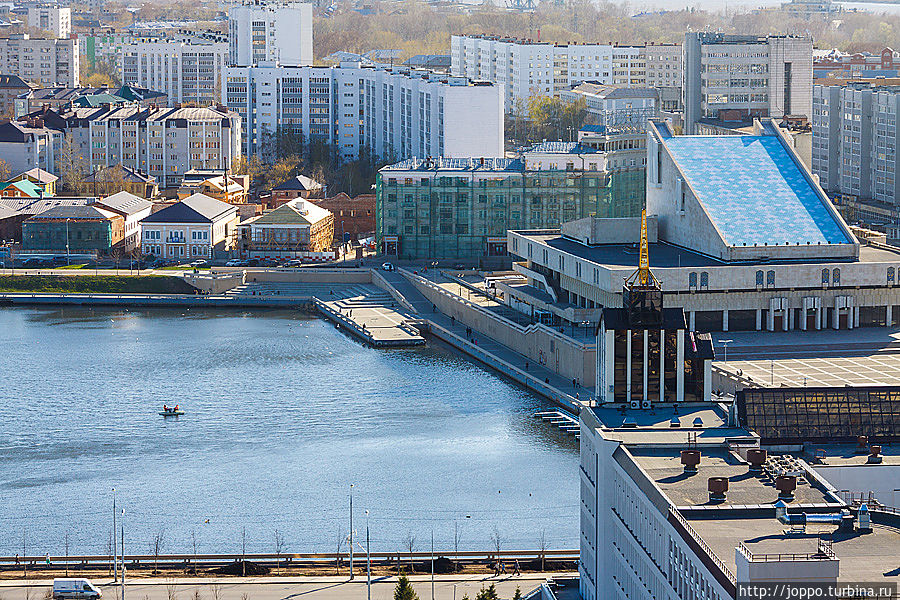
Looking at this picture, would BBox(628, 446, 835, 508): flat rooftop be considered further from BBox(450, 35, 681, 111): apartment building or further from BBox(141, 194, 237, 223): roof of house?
BBox(450, 35, 681, 111): apartment building

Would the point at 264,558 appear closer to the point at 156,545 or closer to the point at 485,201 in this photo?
the point at 156,545

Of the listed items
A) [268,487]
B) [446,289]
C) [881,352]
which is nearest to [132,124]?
[446,289]

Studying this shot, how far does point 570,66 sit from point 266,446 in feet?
209

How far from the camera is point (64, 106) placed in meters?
84.1

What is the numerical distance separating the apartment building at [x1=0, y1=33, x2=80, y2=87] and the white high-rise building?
57.5 ft

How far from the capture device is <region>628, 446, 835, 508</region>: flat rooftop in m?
18.9

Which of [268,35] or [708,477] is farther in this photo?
[268,35]

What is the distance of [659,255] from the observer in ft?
139

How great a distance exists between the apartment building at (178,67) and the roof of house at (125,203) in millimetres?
40473

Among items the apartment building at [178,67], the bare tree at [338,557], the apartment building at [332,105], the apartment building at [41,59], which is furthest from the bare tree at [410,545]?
the apartment building at [41,59]

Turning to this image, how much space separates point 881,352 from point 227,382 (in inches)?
516

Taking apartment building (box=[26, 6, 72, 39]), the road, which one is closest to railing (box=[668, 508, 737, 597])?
the road

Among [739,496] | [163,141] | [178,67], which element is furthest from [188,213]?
[178,67]

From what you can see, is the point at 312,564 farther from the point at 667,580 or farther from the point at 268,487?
the point at 667,580
